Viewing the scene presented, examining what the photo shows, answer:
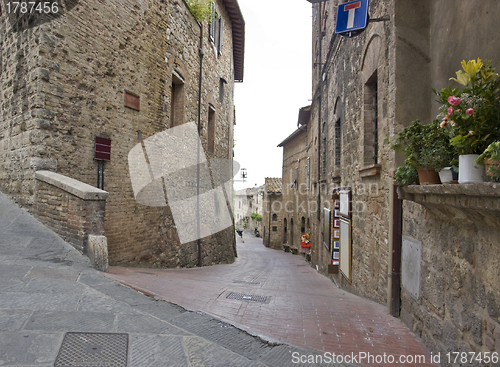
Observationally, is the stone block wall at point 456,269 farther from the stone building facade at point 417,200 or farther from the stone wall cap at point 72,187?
the stone wall cap at point 72,187

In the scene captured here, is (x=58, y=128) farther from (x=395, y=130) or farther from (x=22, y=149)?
(x=395, y=130)

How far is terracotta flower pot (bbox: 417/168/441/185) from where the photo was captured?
2.82 m

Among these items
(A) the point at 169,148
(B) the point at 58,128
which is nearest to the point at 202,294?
(B) the point at 58,128

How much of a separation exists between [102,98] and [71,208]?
2566 millimetres

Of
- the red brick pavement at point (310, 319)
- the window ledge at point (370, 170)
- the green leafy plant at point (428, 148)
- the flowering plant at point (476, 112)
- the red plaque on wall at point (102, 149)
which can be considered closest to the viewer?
the flowering plant at point (476, 112)

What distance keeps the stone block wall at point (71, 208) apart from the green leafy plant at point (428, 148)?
415cm

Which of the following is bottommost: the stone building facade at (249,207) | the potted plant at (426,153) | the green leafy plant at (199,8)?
the stone building facade at (249,207)

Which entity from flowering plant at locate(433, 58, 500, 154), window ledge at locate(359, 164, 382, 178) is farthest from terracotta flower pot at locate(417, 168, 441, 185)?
window ledge at locate(359, 164, 382, 178)

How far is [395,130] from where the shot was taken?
13.8 ft

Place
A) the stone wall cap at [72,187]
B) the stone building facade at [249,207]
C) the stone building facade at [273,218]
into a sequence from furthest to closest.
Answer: the stone building facade at [249,207] < the stone building facade at [273,218] < the stone wall cap at [72,187]

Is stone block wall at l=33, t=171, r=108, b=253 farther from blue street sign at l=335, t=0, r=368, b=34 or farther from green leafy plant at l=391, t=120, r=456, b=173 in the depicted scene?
blue street sign at l=335, t=0, r=368, b=34

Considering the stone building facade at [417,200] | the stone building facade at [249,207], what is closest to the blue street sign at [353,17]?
the stone building facade at [417,200]

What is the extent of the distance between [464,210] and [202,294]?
3381mm

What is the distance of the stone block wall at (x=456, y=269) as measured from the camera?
2.14m
